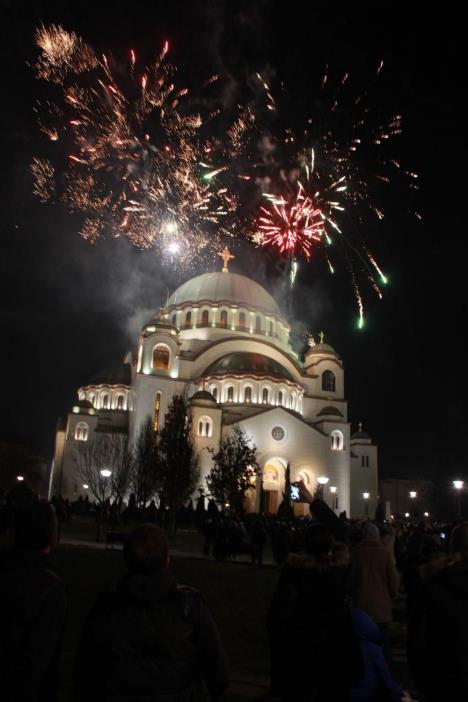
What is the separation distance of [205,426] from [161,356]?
24.8ft

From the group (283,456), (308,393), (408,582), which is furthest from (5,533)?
(308,393)

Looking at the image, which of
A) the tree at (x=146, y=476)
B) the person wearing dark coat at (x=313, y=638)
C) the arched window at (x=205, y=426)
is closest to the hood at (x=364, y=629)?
the person wearing dark coat at (x=313, y=638)

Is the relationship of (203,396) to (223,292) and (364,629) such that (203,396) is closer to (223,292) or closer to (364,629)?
(223,292)

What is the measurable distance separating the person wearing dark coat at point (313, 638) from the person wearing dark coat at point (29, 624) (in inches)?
59.1

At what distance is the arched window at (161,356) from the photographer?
46750 mm

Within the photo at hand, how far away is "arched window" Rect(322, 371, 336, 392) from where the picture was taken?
55000 millimetres

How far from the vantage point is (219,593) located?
11109 millimetres

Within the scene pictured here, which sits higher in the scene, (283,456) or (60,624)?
(283,456)

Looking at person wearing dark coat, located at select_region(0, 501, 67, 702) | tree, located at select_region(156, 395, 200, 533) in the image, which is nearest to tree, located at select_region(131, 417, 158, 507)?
tree, located at select_region(156, 395, 200, 533)

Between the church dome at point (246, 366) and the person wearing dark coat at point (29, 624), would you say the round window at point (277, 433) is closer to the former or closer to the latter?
the church dome at point (246, 366)

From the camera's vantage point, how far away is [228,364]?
47.9m

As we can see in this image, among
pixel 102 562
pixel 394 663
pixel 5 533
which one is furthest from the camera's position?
pixel 5 533

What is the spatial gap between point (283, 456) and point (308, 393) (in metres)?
10.6

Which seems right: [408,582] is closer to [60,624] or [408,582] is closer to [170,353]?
[60,624]
